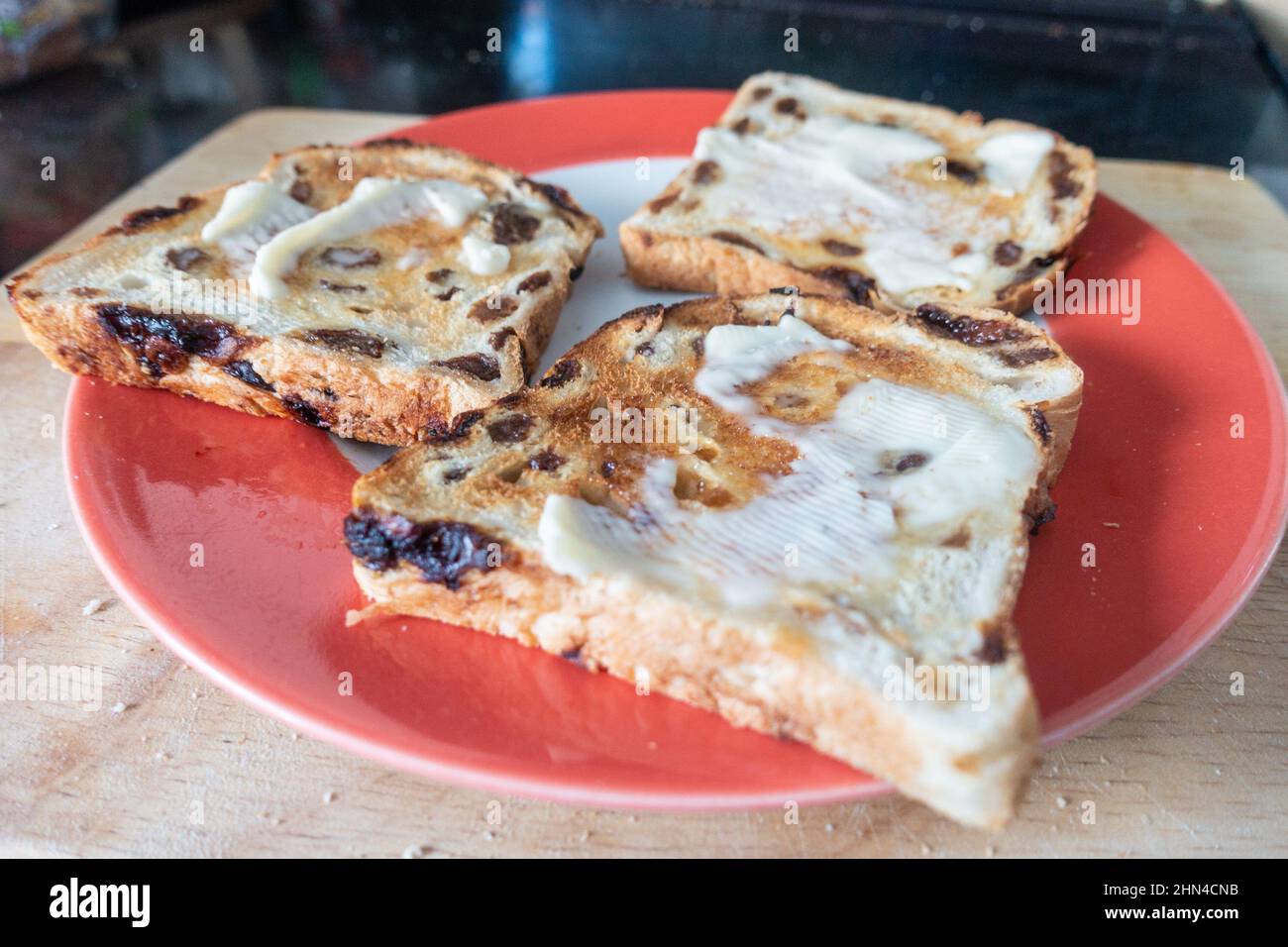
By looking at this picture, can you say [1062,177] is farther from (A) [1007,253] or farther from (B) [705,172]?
(B) [705,172]

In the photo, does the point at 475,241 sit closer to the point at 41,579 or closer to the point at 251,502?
the point at 251,502

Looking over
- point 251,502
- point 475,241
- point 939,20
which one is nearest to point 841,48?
point 939,20

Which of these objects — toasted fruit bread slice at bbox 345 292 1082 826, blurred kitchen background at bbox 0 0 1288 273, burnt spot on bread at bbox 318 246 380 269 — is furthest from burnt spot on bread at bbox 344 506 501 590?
blurred kitchen background at bbox 0 0 1288 273

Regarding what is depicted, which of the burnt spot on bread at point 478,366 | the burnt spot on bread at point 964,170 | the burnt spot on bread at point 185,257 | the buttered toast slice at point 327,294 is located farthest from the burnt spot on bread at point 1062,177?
the burnt spot on bread at point 185,257

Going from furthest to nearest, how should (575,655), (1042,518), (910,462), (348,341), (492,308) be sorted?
(492,308)
(348,341)
(1042,518)
(910,462)
(575,655)

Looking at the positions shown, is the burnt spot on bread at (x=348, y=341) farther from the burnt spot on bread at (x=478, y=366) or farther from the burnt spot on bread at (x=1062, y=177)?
the burnt spot on bread at (x=1062, y=177)

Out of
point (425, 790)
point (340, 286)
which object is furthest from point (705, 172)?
point (425, 790)
